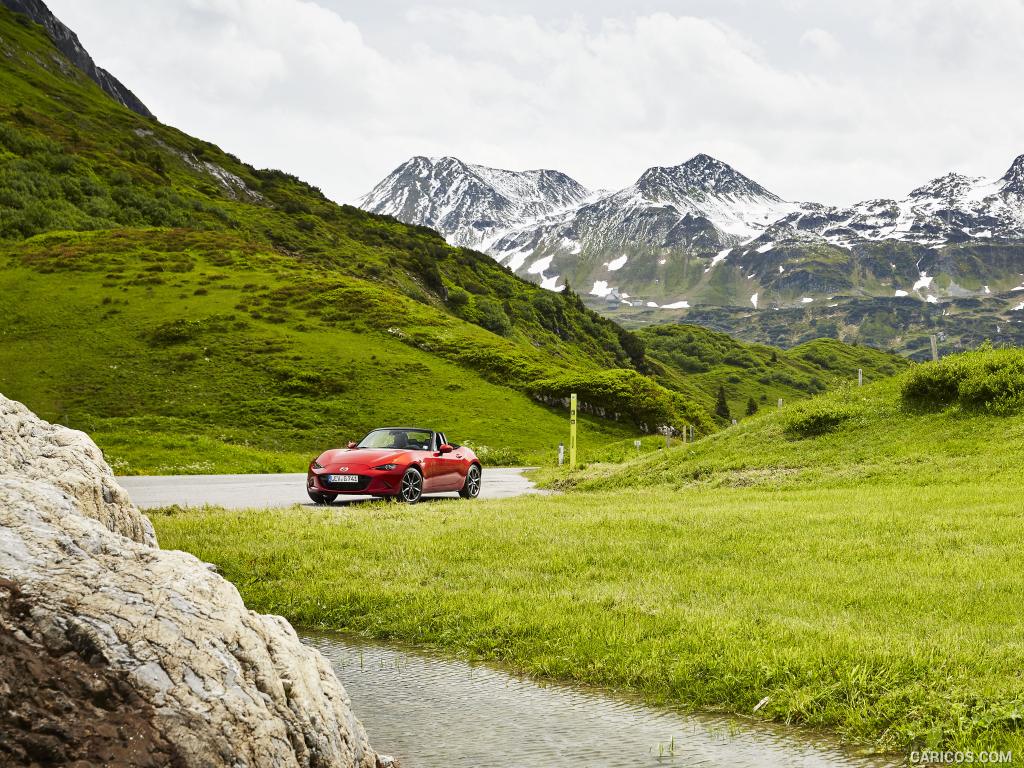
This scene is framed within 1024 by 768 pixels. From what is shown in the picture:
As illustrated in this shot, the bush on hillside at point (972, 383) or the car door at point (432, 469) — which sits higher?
the bush on hillside at point (972, 383)

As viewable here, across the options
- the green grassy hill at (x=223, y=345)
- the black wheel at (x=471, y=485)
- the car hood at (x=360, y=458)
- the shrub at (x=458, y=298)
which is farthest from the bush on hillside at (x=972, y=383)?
the shrub at (x=458, y=298)

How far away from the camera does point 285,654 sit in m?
3.96

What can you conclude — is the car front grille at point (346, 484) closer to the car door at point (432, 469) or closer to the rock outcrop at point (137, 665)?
the car door at point (432, 469)

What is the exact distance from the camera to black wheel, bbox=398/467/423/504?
64.2 ft

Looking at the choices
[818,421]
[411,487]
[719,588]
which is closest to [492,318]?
[818,421]

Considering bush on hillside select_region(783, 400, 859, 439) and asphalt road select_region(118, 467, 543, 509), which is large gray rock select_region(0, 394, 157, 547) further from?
bush on hillside select_region(783, 400, 859, 439)

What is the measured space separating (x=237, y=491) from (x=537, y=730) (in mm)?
18938

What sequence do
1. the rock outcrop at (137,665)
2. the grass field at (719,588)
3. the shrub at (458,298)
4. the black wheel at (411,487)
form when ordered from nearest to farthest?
the rock outcrop at (137,665) < the grass field at (719,588) < the black wheel at (411,487) < the shrub at (458,298)

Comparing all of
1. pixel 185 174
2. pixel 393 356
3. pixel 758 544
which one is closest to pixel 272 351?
pixel 393 356

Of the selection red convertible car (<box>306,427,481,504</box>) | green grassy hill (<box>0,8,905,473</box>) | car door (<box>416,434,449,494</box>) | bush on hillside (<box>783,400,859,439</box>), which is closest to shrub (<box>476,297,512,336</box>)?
green grassy hill (<box>0,8,905,473</box>)

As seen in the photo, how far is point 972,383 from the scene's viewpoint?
23688 millimetres

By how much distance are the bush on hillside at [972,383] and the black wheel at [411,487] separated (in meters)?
15.3

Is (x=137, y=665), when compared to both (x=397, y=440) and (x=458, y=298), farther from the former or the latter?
(x=458, y=298)

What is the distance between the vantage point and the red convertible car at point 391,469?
63.2 feet
